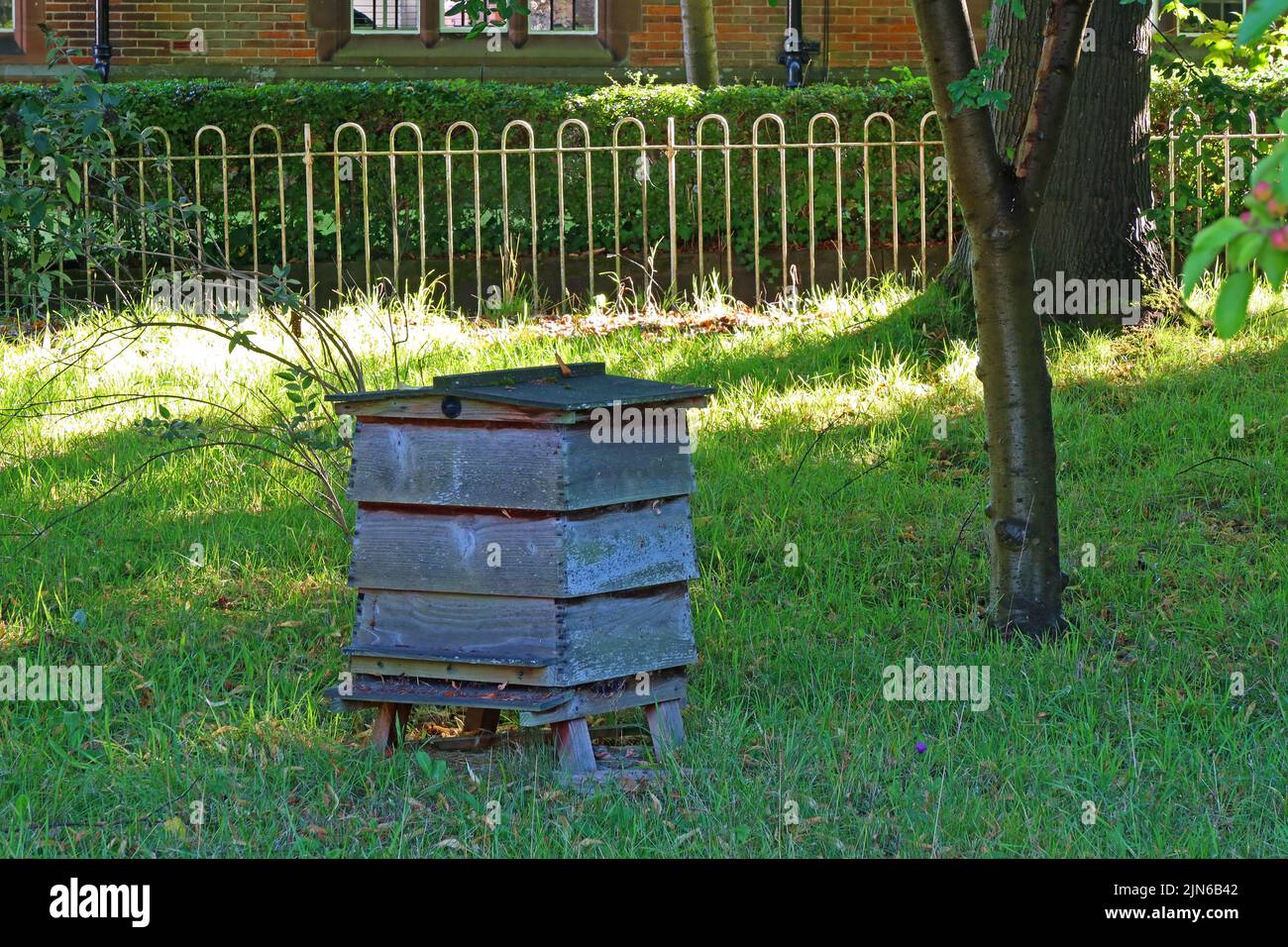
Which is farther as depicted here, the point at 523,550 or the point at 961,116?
the point at 961,116

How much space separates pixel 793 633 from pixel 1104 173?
471cm

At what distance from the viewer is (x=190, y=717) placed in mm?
4500

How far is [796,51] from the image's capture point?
15.1 meters

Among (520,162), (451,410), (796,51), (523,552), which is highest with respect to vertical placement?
(796,51)

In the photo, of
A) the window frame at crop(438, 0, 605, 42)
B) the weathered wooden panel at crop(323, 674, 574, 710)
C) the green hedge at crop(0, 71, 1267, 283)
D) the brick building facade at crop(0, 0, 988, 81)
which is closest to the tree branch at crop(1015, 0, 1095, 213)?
the weathered wooden panel at crop(323, 674, 574, 710)

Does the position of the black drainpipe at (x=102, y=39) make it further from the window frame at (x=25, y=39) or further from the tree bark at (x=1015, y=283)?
the tree bark at (x=1015, y=283)

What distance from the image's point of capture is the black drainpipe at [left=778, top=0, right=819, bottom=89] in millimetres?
14906

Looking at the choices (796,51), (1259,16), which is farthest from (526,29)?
(1259,16)

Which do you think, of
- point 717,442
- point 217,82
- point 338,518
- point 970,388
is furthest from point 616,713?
point 217,82

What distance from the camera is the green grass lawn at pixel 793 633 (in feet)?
12.4

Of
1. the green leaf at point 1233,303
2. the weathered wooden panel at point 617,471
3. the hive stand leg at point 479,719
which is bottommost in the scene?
the hive stand leg at point 479,719

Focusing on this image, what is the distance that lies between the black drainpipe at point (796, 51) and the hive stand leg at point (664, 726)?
457 inches

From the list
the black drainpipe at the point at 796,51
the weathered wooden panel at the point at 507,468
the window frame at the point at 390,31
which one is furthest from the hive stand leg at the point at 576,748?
the window frame at the point at 390,31

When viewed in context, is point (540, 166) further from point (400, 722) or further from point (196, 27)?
point (400, 722)
